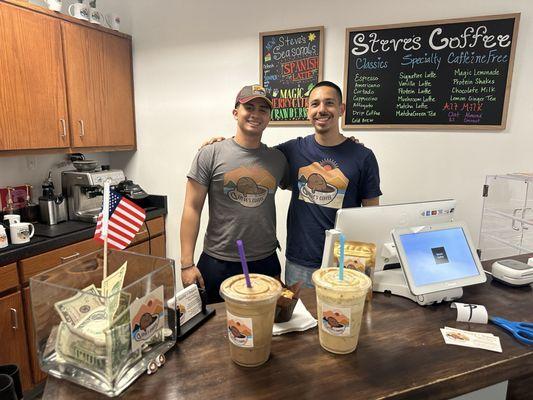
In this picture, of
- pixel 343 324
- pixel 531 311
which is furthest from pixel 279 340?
pixel 531 311

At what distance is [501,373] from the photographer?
97 centimetres

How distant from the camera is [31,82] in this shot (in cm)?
232

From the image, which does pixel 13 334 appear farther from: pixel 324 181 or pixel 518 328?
pixel 518 328

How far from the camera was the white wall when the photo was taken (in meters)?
2.22

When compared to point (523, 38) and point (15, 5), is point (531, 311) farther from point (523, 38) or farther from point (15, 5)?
point (15, 5)

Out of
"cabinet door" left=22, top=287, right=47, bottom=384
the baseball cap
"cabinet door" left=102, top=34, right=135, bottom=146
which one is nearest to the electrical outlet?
"cabinet door" left=102, top=34, right=135, bottom=146

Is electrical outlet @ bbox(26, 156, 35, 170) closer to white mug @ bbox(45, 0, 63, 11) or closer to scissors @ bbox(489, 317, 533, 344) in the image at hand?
white mug @ bbox(45, 0, 63, 11)

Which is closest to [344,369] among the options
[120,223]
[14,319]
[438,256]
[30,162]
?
[438,256]

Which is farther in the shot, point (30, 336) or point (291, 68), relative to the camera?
point (291, 68)

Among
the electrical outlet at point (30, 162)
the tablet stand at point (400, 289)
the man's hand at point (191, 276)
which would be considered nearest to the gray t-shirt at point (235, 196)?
the man's hand at point (191, 276)

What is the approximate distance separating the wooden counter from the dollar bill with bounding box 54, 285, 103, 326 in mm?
148

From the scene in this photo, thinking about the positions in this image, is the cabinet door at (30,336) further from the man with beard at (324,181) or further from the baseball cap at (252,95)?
the baseball cap at (252,95)

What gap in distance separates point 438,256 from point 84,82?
8.45 ft

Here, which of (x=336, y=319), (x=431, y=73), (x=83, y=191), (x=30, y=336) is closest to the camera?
(x=336, y=319)
